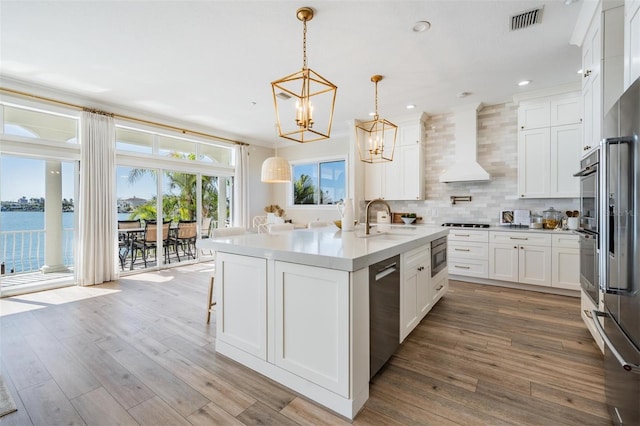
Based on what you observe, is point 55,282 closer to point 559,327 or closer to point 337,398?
point 337,398

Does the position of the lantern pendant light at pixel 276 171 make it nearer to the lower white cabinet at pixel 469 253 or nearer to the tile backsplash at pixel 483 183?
the tile backsplash at pixel 483 183

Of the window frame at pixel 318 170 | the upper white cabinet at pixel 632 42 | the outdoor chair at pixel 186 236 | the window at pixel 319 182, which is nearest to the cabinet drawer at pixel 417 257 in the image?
the upper white cabinet at pixel 632 42

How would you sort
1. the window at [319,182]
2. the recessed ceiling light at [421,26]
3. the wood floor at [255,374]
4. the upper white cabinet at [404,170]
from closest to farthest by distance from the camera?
the wood floor at [255,374]
the recessed ceiling light at [421,26]
the upper white cabinet at [404,170]
the window at [319,182]

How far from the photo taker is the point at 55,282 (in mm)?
4449

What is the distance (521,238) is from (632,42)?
10.1ft

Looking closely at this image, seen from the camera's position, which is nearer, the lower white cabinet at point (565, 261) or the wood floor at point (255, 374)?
the wood floor at point (255, 374)

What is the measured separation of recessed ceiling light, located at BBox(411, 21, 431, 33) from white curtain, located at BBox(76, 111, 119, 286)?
4.84 meters

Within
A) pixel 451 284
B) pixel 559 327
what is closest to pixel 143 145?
pixel 451 284

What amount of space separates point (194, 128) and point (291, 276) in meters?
5.33

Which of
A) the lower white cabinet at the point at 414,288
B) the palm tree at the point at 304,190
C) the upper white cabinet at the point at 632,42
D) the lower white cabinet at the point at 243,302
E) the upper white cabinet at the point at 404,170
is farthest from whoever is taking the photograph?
the palm tree at the point at 304,190

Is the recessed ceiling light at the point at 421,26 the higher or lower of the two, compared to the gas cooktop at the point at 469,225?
higher

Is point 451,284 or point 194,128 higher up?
point 194,128

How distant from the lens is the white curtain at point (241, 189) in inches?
272

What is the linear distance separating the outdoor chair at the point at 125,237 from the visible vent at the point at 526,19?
246 inches
